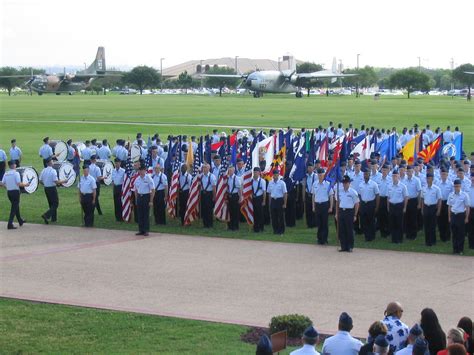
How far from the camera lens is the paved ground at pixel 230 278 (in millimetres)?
12953

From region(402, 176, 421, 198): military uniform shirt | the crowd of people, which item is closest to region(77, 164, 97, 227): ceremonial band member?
region(402, 176, 421, 198): military uniform shirt

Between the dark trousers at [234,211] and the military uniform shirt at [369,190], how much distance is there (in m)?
2.97

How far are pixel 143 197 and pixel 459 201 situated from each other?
22.1ft

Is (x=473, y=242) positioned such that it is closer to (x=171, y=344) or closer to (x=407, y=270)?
(x=407, y=270)

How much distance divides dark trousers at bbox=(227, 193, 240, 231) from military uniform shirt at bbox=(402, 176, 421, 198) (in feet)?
12.6

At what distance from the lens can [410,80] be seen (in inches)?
5600

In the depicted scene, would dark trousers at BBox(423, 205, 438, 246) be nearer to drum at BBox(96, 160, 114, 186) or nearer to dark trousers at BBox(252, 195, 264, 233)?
dark trousers at BBox(252, 195, 264, 233)

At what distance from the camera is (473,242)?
17.5m

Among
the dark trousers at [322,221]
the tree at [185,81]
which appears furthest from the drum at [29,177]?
the tree at [185,81]

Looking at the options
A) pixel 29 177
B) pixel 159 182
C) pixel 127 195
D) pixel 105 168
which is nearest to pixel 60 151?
pixel 105 168

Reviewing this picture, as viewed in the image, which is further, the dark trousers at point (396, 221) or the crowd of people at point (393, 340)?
the dark trousers at point (396, 221)

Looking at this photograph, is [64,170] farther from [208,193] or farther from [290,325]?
[290,325]

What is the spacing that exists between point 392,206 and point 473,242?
1.81 metres

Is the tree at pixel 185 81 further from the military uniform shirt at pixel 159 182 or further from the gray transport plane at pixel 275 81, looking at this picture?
the military uniform shirt at pixel 159 182
